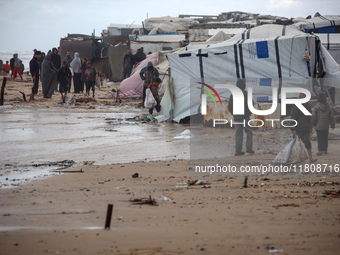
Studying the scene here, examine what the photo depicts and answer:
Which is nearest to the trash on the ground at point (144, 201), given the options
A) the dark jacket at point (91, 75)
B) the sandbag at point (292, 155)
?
the sandbag at point (292, 155)

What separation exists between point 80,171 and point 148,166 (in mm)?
1084

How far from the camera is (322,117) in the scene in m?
9.75

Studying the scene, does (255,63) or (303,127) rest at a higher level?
(255,63)

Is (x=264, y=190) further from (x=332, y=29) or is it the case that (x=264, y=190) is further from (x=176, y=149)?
(x=332, y=29)

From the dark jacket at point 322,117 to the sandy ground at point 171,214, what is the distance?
3.37 ft

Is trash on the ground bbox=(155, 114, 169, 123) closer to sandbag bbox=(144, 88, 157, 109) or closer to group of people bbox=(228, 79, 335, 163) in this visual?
sandbag bbox=(144, 88, 157, 109)

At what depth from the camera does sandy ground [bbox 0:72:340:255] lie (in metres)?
4.53

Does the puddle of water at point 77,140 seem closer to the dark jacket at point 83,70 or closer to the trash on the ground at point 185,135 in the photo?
the trash on the ground at point 185,135

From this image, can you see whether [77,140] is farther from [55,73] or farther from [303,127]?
[55,73]

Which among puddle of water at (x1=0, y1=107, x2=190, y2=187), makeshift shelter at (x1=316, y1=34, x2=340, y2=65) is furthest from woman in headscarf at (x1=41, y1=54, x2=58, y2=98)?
makeshift shelter at (x1=316, y1=34, x2=340, y2=65)

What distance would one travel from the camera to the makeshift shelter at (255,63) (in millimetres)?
12976

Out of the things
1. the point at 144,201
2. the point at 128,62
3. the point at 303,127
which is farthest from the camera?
the point at 128,62

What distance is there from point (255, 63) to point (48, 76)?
10333 mm

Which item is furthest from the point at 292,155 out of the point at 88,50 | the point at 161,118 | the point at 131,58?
the point at 88,50
